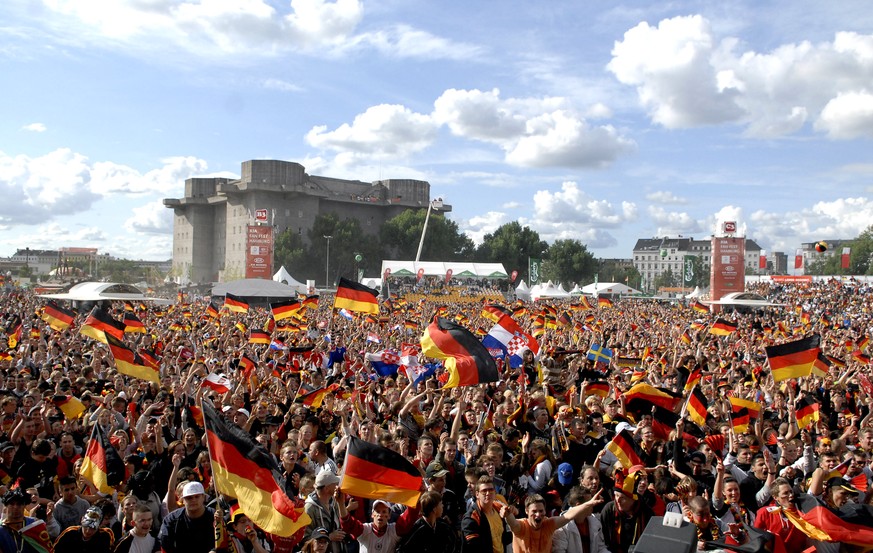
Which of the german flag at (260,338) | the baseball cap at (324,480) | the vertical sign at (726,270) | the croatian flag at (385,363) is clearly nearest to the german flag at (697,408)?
the baseball cap at (324,480)

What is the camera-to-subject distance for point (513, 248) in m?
109

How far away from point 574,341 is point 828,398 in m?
10.9

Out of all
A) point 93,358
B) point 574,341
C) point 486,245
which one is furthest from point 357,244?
point 93,358

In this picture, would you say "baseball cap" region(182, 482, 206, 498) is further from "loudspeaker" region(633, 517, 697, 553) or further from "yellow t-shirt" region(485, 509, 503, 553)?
"loudspeaker" region(633, 517, 697, 553)

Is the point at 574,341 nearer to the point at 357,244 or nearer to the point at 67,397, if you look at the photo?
the point at 67,397

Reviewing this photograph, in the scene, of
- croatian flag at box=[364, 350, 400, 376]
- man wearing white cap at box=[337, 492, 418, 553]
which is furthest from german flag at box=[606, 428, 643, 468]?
croatian flag at box=[364, 350, 400, 376]

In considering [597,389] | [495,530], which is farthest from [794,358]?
[495,530]

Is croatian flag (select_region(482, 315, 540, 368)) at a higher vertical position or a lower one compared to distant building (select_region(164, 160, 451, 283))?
lower

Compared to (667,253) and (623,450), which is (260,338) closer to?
(623,450)

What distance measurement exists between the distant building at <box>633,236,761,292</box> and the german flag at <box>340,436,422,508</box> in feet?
605

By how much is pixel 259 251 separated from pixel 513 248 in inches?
2316

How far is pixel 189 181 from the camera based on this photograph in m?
120

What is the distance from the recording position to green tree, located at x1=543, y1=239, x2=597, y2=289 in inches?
4220

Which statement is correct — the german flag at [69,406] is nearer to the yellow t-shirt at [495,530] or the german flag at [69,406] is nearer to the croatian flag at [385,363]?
the yellow t-shirt at [495,530]
